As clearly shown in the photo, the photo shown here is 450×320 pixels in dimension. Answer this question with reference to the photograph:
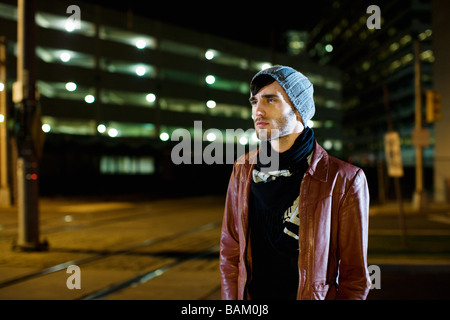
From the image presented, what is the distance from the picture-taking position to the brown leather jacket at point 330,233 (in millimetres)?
2146

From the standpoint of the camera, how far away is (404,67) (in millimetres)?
87562

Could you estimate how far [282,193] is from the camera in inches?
89.3

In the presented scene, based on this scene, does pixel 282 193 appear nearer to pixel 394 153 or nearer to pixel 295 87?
pixel 295 87

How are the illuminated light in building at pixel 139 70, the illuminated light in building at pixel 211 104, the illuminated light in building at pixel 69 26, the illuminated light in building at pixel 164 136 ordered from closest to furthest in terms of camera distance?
the illuminated light in building at pixel 69 26 < the illuminated light in building at pixel 139 70 < the illuminated light in building at pixel 164 136 < the illuminated light in building at pixel 211 104

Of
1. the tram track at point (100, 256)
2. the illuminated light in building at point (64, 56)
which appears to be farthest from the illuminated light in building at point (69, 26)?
the tram track at point (100, 256)

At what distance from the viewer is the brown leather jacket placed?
2.15m

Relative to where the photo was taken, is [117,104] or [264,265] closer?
[264,265]

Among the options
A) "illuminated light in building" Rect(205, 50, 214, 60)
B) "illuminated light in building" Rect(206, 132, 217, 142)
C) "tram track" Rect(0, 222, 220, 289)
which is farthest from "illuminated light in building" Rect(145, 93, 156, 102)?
"tram track" Rect(0, 222, 220, 289)

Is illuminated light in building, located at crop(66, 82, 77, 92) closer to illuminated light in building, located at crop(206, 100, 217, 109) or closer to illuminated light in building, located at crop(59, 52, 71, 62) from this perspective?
illuminated light in building, located at crop(59, 52, 71, 62)

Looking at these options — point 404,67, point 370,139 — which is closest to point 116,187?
point 404,67

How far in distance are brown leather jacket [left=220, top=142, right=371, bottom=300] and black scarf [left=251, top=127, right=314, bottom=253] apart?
0.06 metres

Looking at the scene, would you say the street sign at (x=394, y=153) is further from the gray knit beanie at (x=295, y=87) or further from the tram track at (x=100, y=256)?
the gray knit beanie at (x=295, y=87)
